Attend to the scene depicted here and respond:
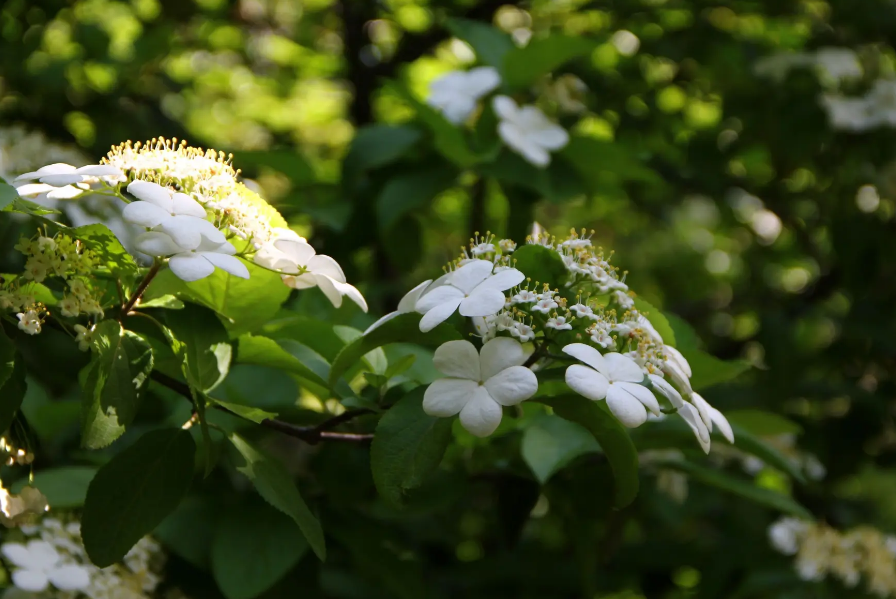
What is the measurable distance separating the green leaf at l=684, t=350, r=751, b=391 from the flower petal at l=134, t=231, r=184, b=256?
571mm

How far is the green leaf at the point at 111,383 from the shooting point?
30.2 inches

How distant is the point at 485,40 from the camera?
1.69 m

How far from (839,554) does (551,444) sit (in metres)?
0.76

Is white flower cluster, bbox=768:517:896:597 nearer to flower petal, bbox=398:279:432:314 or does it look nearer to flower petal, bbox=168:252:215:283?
flower petal, bbox=398:279:432:314

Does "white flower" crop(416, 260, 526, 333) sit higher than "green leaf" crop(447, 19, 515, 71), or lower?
higher

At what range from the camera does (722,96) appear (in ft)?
6.91

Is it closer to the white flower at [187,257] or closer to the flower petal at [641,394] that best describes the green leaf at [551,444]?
the flower petal at [641,394]

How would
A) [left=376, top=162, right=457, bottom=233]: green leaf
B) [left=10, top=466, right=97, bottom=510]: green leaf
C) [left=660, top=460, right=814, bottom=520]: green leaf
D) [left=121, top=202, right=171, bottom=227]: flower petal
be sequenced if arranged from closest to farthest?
[left=121, top=202, right=171, bottom=227]: flower petal < [left=10, top=466, right=97, bottom=510]: green leaf < [left=660, top=460, right=814, bottom=520]: green leaf < [left=376, top=162, right=457, bottom=233]: green leaf

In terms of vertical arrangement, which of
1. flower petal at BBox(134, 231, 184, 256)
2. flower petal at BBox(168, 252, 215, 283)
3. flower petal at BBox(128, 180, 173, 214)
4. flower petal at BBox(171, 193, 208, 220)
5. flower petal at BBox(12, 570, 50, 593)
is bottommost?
flower petal at BBox(12, 570, 50, 593)

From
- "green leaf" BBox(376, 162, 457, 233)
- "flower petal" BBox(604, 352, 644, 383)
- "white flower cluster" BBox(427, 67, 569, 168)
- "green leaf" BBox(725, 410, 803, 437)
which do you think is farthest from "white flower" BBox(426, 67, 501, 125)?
"flower petal" BBox(604, 352, 644, 383)

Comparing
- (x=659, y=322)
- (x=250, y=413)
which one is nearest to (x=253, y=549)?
(x=250, y=413)

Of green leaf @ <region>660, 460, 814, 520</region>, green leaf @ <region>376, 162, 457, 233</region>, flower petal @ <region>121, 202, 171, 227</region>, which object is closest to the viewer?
flower petal @ <region>121, 202, 171, 227</region>

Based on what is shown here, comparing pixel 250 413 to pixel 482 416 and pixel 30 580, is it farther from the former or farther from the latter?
pixel 30 580

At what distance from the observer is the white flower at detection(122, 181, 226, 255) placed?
735 millimetres
